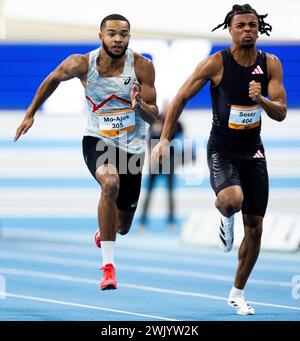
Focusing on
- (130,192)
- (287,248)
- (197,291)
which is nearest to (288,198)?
(287,248)

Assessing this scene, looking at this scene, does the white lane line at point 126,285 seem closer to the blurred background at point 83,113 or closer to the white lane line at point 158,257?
the white lane line at point 158,257

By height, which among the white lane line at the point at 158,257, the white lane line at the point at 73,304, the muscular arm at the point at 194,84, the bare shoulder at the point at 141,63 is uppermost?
the bare shoulder at the point at 141,63

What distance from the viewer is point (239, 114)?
30.5 feet

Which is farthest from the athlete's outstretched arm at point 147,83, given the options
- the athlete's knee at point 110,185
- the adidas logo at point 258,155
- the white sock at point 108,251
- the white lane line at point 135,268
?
the white lane line at point 135,268

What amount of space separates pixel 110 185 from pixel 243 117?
1.25m

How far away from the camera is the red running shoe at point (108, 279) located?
8977mm

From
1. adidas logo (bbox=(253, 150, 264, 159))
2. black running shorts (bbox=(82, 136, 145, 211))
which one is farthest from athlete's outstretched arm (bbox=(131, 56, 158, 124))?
adidas logo (bbox=(253, 150, 264, 159))

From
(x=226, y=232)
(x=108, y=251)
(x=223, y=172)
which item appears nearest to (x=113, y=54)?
(x=223, y=172)

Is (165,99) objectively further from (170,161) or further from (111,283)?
(111,283)

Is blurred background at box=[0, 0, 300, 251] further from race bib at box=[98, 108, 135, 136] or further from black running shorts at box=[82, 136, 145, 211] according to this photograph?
race bib at box=[98, 108, 135, 136]

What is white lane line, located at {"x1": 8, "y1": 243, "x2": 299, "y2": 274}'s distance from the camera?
13977 mm

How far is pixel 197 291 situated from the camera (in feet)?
38.9

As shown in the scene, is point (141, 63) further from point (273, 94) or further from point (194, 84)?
point (273, 94)

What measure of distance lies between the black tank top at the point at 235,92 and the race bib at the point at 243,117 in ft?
0.09
